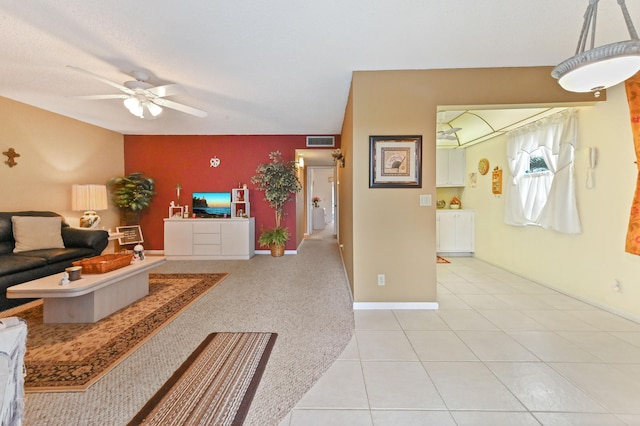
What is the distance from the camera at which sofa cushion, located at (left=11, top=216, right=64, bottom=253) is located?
334cm

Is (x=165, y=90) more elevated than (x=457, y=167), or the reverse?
(x=165, y=90)

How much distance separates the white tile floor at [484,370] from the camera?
56.7 inches

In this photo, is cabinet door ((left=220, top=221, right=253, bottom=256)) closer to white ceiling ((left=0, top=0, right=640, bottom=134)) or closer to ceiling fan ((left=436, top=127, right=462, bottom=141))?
white ceiling ((left=0, top=0, right=640, bottom=134))

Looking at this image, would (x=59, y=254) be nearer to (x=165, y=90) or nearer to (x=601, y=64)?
(x=165, y=90)

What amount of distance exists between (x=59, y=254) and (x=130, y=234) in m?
2.40

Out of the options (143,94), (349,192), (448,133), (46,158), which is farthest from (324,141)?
(46,158)

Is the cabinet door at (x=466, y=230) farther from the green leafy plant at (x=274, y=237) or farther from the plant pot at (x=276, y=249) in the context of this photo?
the plant pot at (x=276, y=249)

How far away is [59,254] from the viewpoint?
3.24 meters

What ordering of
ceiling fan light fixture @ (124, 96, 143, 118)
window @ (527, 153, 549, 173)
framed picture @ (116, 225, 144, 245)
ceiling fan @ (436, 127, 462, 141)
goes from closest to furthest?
1. ceiling fan light fixture @ (124, 96, 143, 118)
2. window @ (527, 153, 549, 173)
3. ceiling fan @ (436, 127, 462, 141)
4. framed picture @ (116, 225, 144, 245)

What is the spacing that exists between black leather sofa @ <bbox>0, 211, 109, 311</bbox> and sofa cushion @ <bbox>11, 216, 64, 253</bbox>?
72 mm

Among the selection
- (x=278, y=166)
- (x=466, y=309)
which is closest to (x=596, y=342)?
(x=466, y=309)

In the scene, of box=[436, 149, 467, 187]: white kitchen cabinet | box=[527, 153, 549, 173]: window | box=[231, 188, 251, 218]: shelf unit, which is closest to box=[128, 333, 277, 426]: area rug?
box=[231, 188, 251, 218]: shelf unit

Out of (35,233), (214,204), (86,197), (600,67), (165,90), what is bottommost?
(35,233)

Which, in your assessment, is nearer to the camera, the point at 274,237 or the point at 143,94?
the point at 143,94
